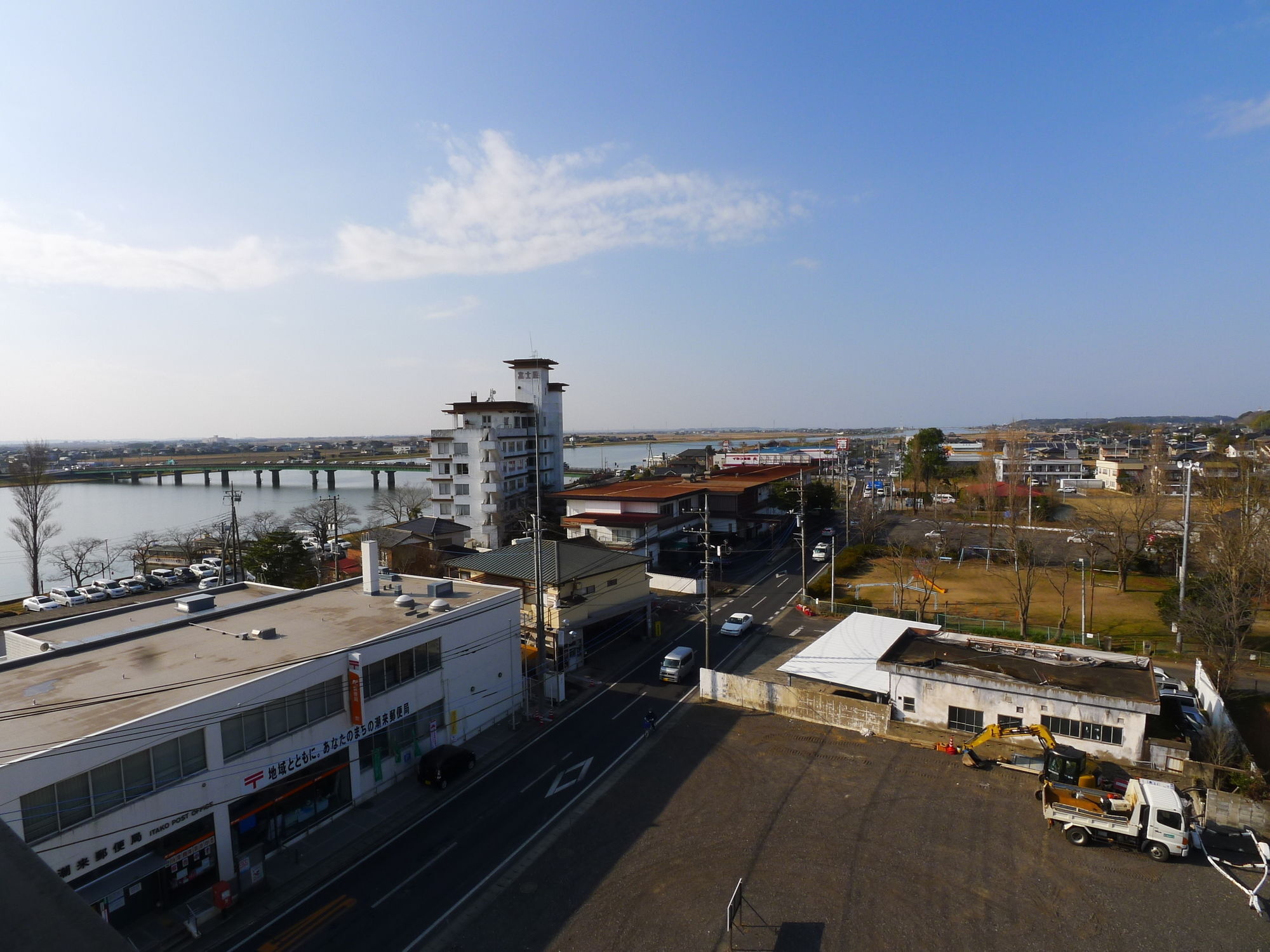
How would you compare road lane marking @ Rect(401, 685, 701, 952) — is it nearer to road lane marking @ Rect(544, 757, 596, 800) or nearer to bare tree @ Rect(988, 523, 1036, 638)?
road lane marking @ Rect(544, 757, 596, 800)

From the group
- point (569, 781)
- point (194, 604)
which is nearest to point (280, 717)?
point (569, 781)

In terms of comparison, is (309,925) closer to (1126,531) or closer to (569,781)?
(569,781)

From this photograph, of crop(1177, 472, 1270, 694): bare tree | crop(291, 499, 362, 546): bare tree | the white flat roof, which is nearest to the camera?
the white flat roof

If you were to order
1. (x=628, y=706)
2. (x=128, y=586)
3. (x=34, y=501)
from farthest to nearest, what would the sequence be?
(x=34, y=501) < (x=128, y=586) < (x=628, y=706)

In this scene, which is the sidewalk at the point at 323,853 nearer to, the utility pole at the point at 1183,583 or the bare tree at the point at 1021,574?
the bare tree at the point at 1021,574

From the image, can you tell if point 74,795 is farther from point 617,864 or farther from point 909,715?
point 909,715

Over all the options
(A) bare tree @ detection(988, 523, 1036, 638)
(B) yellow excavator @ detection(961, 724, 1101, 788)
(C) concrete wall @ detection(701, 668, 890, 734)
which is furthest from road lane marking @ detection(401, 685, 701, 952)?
(A) bare tree @ detection(988, 523, 1036, 638)

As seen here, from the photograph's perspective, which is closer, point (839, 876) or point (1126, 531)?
point (839, 876)
